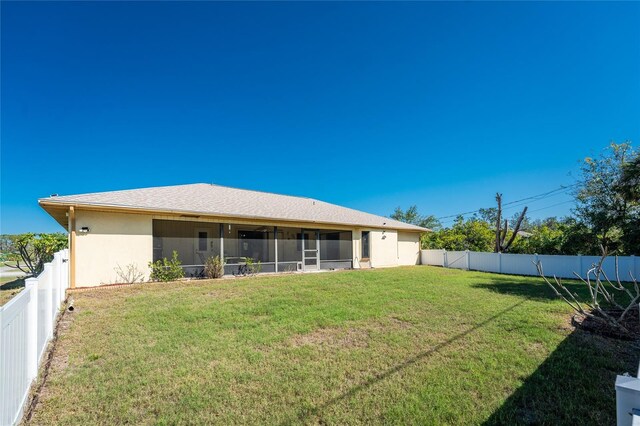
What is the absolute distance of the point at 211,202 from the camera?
13.4 metres

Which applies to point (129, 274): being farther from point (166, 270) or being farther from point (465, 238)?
point (465, 238)

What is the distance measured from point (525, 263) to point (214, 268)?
15395 mm

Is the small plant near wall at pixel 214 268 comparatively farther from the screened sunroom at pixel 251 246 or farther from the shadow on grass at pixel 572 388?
the shadow on grass at pixel 572 388

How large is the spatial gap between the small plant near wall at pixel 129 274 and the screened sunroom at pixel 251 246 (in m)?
0.84

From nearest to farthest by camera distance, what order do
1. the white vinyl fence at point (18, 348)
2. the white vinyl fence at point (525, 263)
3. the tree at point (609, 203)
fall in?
the white vinyl fence at point (18, 348) < the white vinyl fence at point (525, 263) < the tree at point (609, 203)

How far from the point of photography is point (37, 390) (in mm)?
3391

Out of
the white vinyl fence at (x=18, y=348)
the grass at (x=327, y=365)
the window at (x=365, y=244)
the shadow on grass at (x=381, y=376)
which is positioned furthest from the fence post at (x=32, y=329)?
the window at (x=365, y=244)

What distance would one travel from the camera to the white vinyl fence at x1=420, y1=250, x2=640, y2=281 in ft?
42.7

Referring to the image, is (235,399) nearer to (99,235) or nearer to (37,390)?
(37,390)

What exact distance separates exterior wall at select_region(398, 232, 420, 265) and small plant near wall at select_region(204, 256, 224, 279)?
1239 centimetres

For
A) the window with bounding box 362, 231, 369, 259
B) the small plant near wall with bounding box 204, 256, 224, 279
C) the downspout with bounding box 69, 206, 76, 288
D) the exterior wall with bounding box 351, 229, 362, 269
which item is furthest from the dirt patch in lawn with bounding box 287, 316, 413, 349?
the window with bounding box 362, 231, 369, 259

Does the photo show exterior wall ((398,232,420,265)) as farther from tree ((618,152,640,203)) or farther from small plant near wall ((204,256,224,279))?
small plant near wall ((204,256,224,279))

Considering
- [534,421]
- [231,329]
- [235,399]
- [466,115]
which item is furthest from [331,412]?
[466,115]

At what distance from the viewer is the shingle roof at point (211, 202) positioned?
9.95 m
